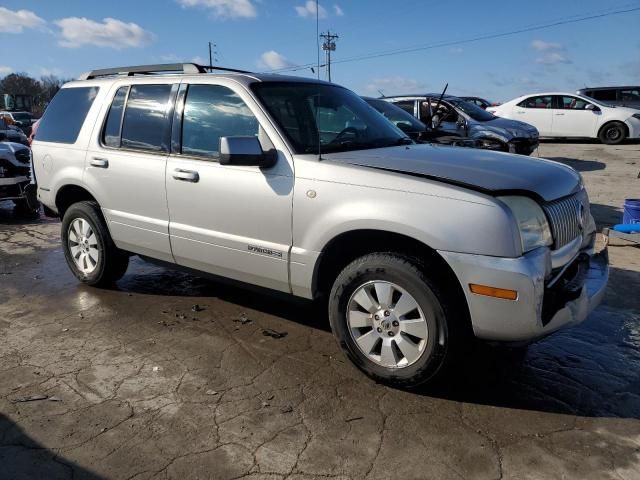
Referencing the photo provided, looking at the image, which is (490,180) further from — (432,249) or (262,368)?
(262,368)

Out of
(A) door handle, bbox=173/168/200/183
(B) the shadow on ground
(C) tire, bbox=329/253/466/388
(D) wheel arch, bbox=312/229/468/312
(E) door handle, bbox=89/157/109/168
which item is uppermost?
(E) door handle, bbox=89/157/109/168

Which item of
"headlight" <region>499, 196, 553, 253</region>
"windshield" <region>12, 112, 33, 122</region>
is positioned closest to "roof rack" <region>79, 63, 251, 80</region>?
"headlight" <region>499, 196, 553, 253</region>

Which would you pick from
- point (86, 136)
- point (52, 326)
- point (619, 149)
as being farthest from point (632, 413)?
point (619, 149)

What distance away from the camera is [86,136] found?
15.9ft

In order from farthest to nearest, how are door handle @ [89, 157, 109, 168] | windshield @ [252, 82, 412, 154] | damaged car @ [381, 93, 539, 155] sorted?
1. damaged car @ [381, 93, 539, 155]
2. door handle @ [89, 157, 109, 168]
3. windshield @ [252, 82, 412, 154]

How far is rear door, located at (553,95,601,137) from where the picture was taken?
55.3 feet

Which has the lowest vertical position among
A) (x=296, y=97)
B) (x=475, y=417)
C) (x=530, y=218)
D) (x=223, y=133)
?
(x=475, y=417)

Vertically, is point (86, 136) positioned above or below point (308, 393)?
above

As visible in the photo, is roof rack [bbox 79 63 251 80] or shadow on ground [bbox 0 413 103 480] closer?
shadow on ground [bbox 0 413 103 480]

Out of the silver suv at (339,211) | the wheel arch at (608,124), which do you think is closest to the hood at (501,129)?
the wheel arch at (608,124)

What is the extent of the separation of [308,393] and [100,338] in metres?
1.81

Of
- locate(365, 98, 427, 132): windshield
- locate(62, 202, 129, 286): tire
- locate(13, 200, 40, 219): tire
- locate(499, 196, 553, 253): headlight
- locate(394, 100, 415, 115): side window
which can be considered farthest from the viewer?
locate(394, 100, 415, 115): side window

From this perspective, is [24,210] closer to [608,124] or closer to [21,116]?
[608,124]

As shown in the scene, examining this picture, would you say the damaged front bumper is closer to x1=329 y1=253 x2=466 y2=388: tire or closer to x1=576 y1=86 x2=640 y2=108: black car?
x1=329 y1=253 x2=466 y2=388: tire
